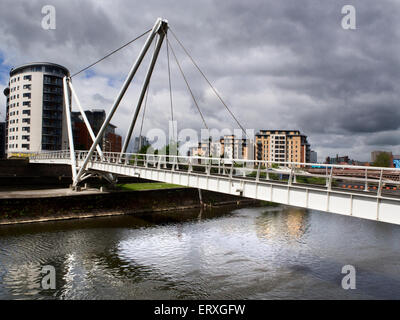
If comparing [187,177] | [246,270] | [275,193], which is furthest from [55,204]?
[275,193]

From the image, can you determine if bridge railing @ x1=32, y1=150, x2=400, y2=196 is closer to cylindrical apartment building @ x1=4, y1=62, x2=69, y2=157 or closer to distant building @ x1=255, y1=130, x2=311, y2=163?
cylindrical apartment building @ x1=4, y1=62, x2=69, y2=157

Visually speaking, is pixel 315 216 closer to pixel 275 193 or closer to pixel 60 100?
pixel 275 193

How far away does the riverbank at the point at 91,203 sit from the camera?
29219mm

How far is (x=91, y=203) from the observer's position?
34.2m

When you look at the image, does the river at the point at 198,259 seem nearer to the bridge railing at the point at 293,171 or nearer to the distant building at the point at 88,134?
the bridge railing at the point at 293,171

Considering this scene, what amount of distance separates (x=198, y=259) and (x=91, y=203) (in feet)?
60.9

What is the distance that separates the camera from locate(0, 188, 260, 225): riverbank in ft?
95.9

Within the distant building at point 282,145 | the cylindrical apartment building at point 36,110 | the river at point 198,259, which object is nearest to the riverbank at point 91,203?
the river at point 198,259

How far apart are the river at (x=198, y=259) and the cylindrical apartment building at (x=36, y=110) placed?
52005 mm

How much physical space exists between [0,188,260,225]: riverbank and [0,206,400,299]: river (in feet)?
5.98

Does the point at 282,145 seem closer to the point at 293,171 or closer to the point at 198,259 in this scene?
the point at 198,259

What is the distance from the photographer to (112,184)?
38.7 m

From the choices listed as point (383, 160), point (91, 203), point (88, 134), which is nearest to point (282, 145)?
point (383, 160)

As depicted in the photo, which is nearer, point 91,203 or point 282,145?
point 91,203
